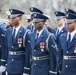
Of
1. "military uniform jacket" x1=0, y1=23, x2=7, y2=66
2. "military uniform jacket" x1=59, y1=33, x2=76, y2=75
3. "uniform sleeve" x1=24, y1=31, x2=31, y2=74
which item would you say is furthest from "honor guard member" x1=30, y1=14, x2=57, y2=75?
"military uniform jacket" x1=0, y1=23, x2=7, y2=66

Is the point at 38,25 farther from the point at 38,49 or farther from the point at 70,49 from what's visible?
the point at 70,49

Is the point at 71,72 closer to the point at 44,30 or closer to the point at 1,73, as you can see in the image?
the point at 44,30

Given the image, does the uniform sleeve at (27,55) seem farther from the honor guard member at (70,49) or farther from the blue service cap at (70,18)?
the blue service cap at (70,18)

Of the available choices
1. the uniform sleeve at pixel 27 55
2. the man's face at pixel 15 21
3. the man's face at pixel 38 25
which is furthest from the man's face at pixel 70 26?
the man's face at pixel 15 21

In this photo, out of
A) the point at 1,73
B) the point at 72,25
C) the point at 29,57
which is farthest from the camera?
the point at 1,73

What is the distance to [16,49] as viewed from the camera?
254 inches

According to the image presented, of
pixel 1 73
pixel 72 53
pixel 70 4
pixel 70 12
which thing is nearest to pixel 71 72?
pixel 72 53

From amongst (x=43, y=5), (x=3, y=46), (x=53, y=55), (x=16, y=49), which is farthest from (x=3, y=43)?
(x=43, y=5)

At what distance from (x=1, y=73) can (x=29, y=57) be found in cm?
127

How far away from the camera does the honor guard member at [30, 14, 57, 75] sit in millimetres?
5801

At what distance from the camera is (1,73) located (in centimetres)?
742

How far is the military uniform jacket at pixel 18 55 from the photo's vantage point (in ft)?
21.1

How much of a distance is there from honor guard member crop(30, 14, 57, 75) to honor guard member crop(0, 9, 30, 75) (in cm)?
44

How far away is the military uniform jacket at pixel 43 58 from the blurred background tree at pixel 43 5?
29.8ft
